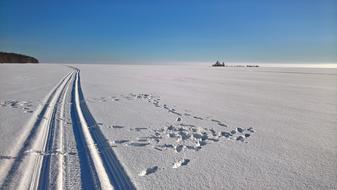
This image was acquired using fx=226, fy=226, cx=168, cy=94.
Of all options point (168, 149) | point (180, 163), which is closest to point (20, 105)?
point (168, 149)

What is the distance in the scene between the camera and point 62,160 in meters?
2.79

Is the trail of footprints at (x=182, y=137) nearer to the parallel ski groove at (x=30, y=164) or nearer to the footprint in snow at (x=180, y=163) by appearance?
the footprint in snow at (x=180, y=163)

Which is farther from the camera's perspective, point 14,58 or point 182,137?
point 14,58

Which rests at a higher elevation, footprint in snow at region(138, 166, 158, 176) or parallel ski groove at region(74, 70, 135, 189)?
parallel ski groove at region(74, 70, 135, 189)

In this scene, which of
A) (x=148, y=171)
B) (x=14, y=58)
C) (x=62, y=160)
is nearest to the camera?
(x=148, y=171)

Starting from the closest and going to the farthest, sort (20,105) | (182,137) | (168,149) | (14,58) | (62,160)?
(62,160)
(168,149)
(182,137)
(20,105)
(14,58)

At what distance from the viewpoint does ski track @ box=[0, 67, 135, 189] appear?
2317mm

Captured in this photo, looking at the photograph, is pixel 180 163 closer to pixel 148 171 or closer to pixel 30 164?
pixel 148 171

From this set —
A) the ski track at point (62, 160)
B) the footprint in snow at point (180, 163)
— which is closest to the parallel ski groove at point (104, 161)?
the ski track at point (62, 160)

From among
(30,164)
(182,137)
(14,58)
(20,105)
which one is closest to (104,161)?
(30,164)

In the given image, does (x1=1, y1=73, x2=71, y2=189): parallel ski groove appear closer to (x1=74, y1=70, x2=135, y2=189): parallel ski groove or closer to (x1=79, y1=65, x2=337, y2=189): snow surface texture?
→ (x1=74, y1=70, x2=135, y2=189): parallel ski groove

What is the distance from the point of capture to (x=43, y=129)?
4066mm

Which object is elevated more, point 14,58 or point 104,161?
point 14,58

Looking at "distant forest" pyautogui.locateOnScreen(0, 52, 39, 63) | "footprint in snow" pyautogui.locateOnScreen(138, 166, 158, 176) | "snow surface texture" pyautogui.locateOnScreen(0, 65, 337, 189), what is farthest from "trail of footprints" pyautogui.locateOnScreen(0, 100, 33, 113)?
"distant forest" pyautogui.locateOnScreen(0, 52, 39, 63)
